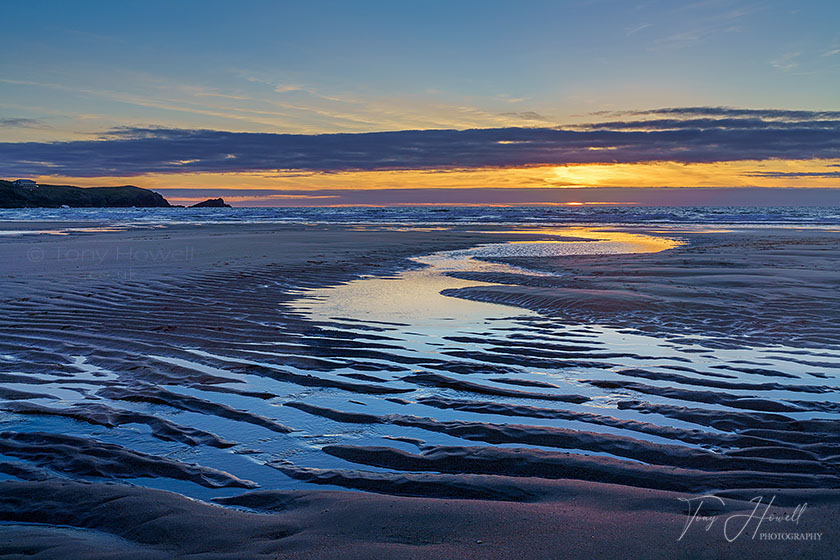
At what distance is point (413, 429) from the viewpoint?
4355mm

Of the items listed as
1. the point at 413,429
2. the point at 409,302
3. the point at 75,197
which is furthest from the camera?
the point at 75,197

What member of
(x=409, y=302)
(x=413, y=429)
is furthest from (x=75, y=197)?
(x=413, y=429)

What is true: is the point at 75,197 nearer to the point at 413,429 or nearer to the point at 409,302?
the point at 409,302

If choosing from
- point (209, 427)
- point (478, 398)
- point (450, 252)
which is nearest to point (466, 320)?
point (478, 398)

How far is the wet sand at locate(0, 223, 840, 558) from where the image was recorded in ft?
9.46

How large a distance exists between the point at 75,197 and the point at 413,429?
13784 centimetres

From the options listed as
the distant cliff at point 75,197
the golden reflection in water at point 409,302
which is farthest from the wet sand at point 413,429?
the distant cliff at point 75,197

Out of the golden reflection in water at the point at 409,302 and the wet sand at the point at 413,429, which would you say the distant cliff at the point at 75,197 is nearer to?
the golden reflection in water at the point at 409,302

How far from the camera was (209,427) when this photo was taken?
4.42 metres

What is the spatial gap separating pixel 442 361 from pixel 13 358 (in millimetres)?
4699

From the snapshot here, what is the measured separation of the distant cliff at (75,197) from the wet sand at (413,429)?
117 meters

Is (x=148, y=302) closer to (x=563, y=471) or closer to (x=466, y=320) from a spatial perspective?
(x=466, y=320)

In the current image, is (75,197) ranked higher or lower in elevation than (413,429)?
higher

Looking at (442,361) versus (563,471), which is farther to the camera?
(442,361)
